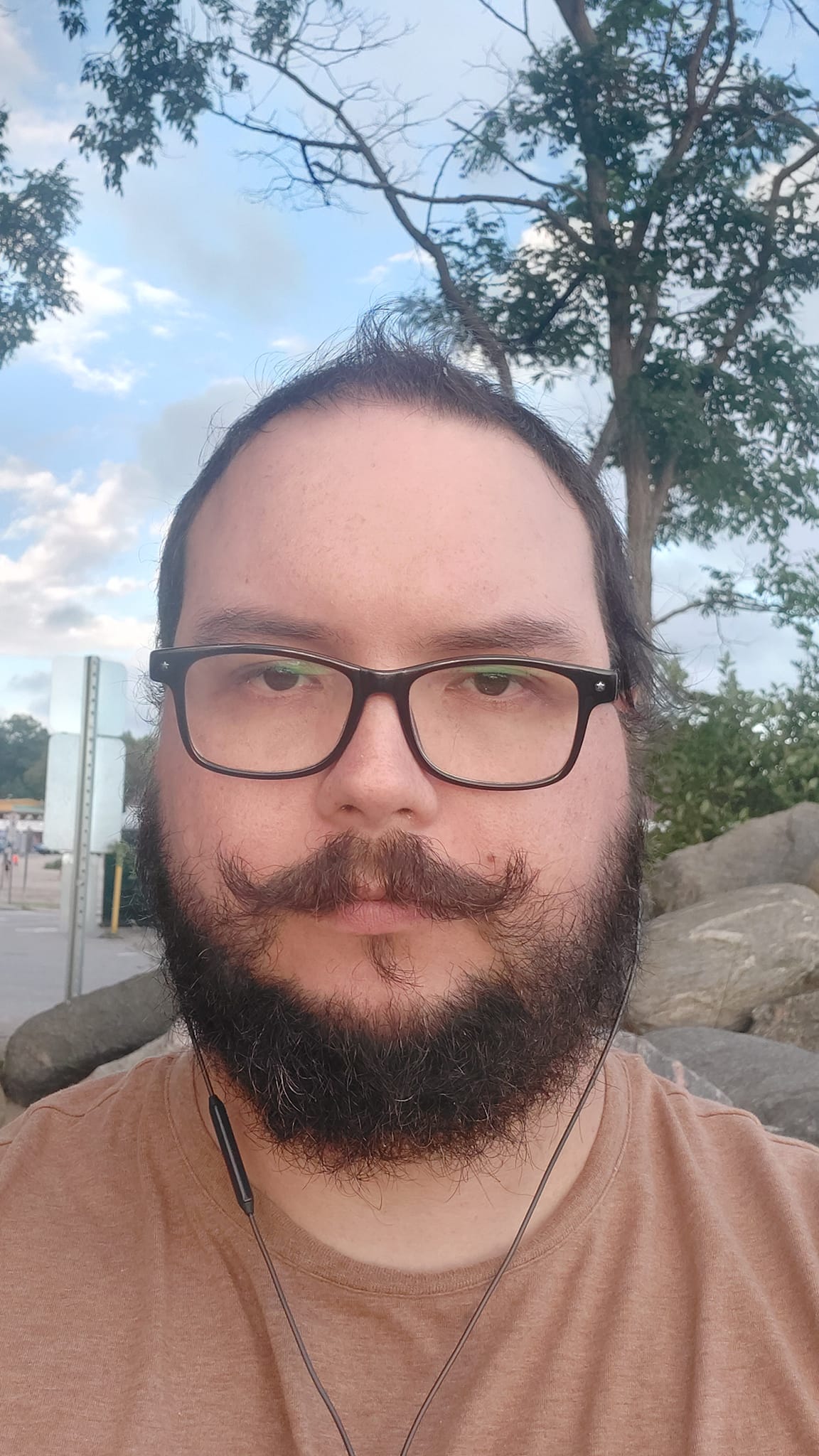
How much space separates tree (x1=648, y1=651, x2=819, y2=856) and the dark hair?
584 centimetres

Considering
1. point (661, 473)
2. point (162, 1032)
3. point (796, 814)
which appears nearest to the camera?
point (162, 1032)

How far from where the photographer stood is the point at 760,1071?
3.21 m

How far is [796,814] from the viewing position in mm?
6508

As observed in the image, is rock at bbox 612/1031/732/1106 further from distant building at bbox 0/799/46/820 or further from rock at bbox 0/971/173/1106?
distant building at bbox 0/799/46/820

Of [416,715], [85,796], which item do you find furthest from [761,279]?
[416,715]

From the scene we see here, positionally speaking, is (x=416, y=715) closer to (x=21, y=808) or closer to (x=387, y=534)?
(x=387, y=534)

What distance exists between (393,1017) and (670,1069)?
215 centimetres

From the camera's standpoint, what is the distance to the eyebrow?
3.86ft

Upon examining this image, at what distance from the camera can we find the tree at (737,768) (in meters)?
7.27

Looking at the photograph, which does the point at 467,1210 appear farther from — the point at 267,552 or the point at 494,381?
the point at 494,381

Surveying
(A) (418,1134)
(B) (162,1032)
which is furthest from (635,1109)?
(B) (162,1032)

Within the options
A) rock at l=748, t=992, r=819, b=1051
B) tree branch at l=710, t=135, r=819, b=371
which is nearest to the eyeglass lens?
rock at l=748, t=992, r=819, b=1051

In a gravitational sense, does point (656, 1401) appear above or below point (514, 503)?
below

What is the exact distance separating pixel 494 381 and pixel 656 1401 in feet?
4.36
